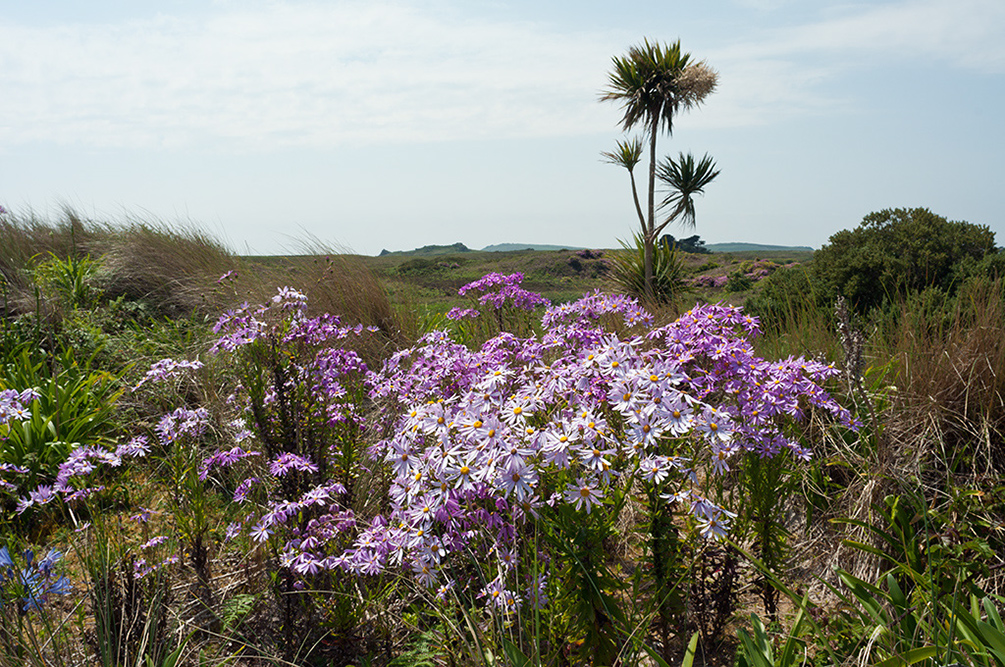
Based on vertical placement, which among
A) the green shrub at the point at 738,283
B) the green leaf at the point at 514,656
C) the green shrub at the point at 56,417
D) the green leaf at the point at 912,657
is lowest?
the green leaf at the point at 514,656

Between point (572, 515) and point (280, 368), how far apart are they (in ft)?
5.14

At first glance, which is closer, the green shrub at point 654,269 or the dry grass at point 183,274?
the dry grass at point 183,274

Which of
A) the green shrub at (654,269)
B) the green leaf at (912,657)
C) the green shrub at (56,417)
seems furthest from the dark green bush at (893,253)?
the green shrub at (56,417)

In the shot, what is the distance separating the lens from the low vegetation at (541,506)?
196 cm

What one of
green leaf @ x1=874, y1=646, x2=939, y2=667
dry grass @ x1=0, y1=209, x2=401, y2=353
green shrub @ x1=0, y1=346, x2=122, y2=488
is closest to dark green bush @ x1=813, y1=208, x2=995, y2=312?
dry grass @ x1=0, y1=209, x2=401, y2=353

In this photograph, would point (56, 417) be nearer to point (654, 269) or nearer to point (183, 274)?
point (183, 274)

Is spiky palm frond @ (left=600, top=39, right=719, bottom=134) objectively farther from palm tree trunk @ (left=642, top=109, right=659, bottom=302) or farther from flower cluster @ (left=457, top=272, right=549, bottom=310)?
flower cluster @ (left=457, top=272, right=549, bottom=310)

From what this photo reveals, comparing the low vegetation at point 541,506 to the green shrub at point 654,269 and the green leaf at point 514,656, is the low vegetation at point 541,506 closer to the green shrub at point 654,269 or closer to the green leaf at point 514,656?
the green leaf at point 514,656

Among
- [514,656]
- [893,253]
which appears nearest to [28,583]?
[514,656]

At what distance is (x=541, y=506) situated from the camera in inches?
79.9

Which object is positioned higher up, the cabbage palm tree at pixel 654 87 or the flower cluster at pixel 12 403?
the cabbage palm tree at pixel 654 87

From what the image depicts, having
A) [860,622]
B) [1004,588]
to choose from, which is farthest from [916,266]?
[860,622]

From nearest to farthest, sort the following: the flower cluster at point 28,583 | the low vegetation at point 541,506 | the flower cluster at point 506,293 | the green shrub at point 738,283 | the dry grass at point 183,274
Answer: the low vegetation at point 541,506 → the flower cluster at point 28,583 → the flower cluster at point 506,293 → the dry grass at point 183,274 → the green shrub at point 738,283

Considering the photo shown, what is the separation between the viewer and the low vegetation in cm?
196
